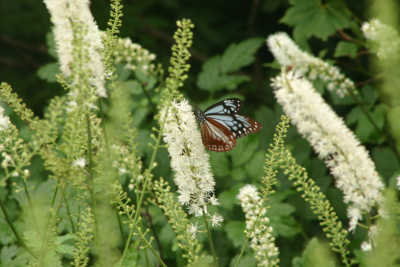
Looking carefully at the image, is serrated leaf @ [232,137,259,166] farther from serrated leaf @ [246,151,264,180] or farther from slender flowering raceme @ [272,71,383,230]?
slender flowering raceme @ [272,71,383,230]

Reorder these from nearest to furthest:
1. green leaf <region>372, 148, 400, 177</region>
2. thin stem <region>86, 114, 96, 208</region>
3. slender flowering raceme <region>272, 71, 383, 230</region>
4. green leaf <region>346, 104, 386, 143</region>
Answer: thin stem <region>86, 114, 96, 208</region> < slender flowering raceme <region>272, 71, 383, 230</region> < green leaf <region>372, 148, 400, 177</region> < green leaf <region>346, 104, 386, 143</region>

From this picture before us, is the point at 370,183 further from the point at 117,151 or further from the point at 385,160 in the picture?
the point at 385,160

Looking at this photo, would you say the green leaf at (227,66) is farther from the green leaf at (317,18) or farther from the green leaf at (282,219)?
the green leaf at (282,219)

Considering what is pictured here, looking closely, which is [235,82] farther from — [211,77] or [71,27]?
[71,27]

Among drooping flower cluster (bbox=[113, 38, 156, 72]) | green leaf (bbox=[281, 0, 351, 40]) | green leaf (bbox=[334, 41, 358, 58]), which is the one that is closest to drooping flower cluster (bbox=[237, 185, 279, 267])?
drooping flower cluster (bbox=[113, 38, 156, 72])

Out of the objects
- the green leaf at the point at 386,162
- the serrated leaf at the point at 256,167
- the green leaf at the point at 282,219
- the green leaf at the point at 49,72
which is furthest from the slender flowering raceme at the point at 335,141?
the green leaf at the point at 49,72

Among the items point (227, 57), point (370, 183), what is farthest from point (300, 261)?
point (227, 57)
